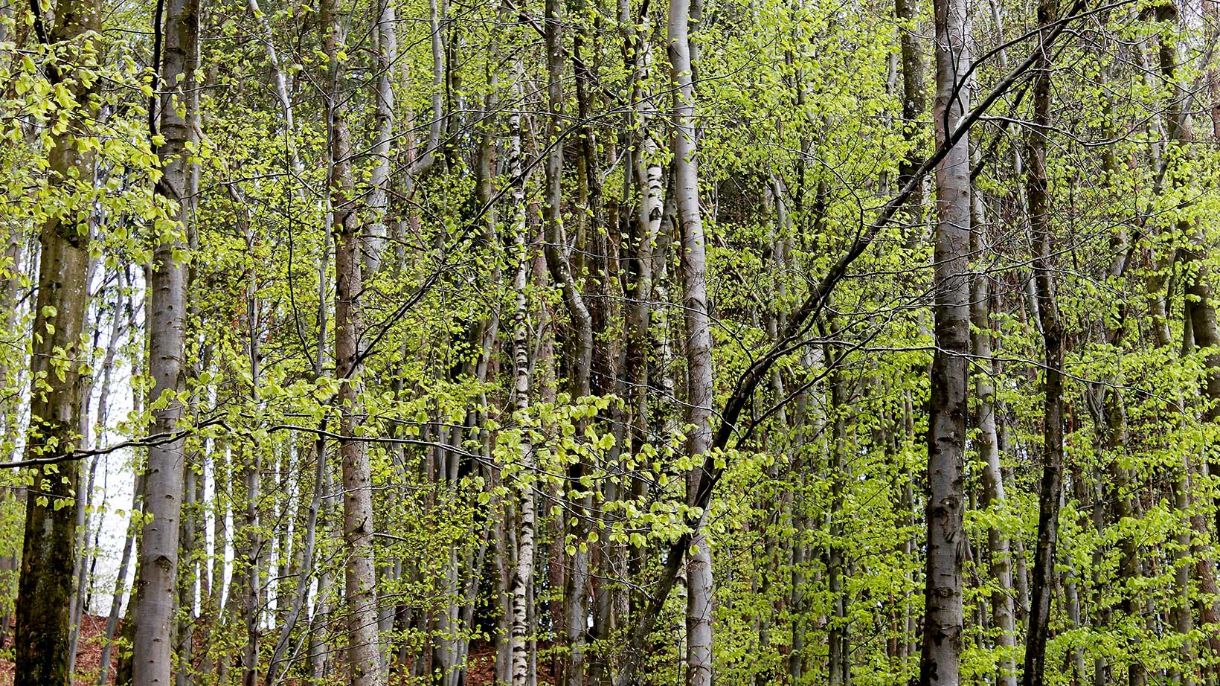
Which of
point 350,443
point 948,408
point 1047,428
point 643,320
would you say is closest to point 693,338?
point 948,408

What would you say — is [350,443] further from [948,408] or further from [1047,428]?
[1047,428]

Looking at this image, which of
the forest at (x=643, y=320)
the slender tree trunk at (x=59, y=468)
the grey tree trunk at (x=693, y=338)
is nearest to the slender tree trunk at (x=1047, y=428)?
the forest at (x=643, y=320)

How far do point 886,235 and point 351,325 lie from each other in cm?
704

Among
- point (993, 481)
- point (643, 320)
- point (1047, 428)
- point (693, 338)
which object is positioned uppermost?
point (643, 320)

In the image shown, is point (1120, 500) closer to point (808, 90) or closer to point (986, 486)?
point (986, 486)

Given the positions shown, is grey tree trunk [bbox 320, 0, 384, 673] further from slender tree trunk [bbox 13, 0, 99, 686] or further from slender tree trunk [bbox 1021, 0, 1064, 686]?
slender tree trunk [bbox 1021, 0, 1064, 686]

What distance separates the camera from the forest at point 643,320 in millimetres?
5555

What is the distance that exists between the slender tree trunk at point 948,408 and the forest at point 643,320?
0.09ft

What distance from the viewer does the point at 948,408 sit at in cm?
616

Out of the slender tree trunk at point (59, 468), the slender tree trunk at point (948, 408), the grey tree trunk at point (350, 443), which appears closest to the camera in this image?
the slender tree trunk at point (948, 408)

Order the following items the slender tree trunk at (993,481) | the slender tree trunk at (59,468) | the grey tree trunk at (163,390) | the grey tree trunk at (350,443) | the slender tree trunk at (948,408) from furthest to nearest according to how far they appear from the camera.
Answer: the slender tree trunk at (993,481)
the slender tree trunk at (59,468)
the grey tree trunk at (350,443)
the slender tree trunk at (948,408)
the grey tree trunk at (163,390)

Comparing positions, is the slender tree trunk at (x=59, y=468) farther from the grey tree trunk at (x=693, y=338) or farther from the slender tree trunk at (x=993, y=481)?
the slender tree trunk at (x=993, y=481)

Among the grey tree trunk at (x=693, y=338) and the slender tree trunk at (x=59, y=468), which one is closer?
the slender tree trunk at (x=59, y=468)

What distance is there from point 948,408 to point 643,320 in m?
5.72
